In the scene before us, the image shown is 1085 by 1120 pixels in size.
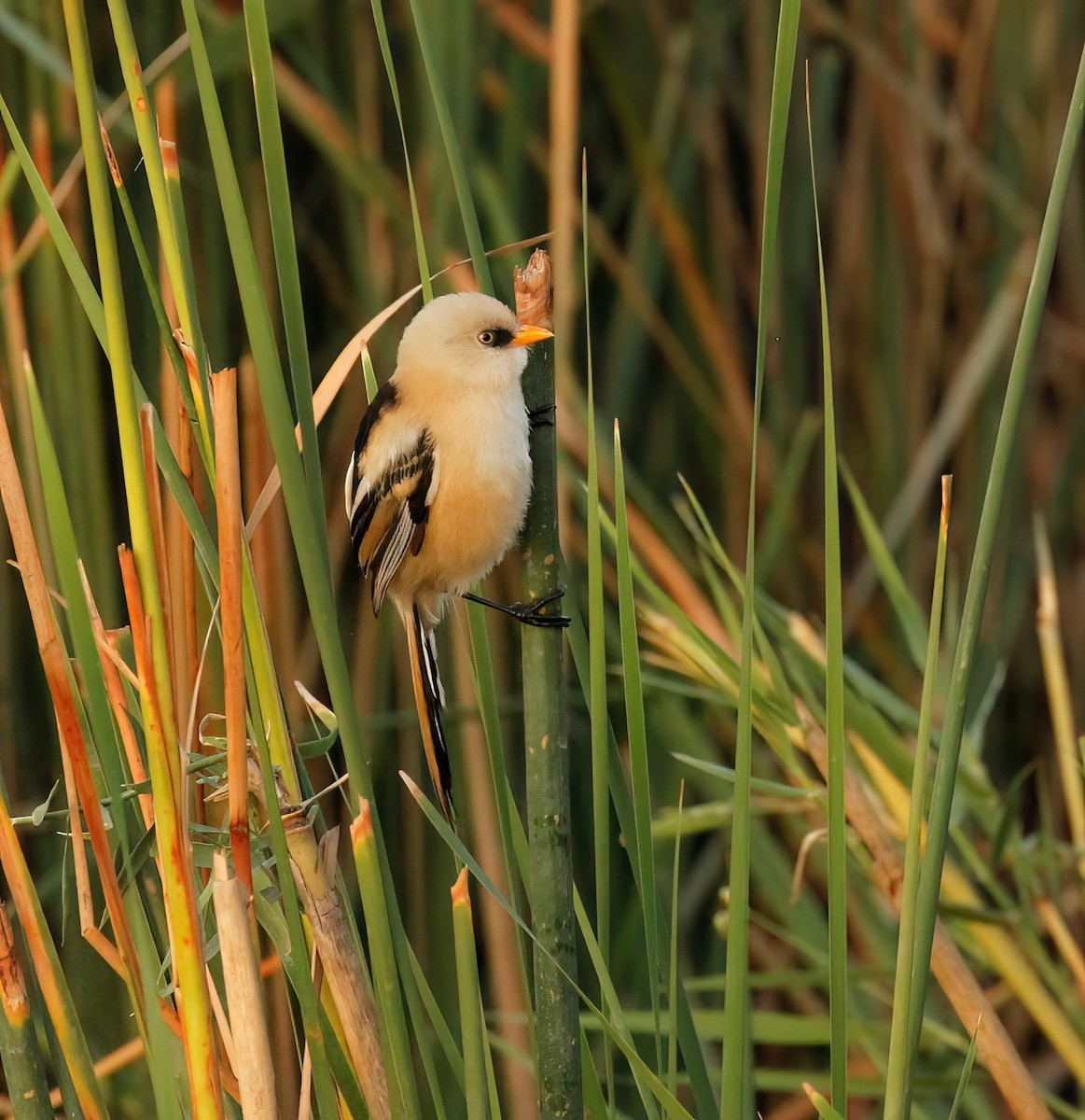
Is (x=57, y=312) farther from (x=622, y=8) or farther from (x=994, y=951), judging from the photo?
(x=994, y=951)

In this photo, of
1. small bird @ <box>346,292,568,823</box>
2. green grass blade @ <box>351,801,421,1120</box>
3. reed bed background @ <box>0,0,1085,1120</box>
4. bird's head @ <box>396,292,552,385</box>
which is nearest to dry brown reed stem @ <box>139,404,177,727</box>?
reed bed background @ <box>0,0,1085,1120</box>

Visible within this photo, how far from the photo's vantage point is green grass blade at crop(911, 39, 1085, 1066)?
20.9 inches

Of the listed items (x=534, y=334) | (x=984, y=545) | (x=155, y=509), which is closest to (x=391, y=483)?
(x=534, y=334)

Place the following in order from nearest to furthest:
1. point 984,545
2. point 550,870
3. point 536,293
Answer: point 984,545, point 550,870, point 536,293

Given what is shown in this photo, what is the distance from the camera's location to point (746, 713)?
1.95 feet

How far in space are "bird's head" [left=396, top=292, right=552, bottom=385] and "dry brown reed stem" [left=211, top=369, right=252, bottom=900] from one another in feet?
1.52

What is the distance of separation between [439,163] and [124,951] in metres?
0.91

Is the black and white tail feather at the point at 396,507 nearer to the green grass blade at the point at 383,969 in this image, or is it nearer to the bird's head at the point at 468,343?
the bird's head at the point at 468,343

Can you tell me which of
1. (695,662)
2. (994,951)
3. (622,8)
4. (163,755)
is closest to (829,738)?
(163,755)

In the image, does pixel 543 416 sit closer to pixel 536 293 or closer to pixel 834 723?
pixel 536 293

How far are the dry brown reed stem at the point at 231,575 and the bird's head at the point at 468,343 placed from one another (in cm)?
46

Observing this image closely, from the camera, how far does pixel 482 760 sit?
1479 millimetres

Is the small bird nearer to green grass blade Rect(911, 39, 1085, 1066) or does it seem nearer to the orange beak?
the orange beak

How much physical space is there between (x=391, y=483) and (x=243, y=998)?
0.55 metres
